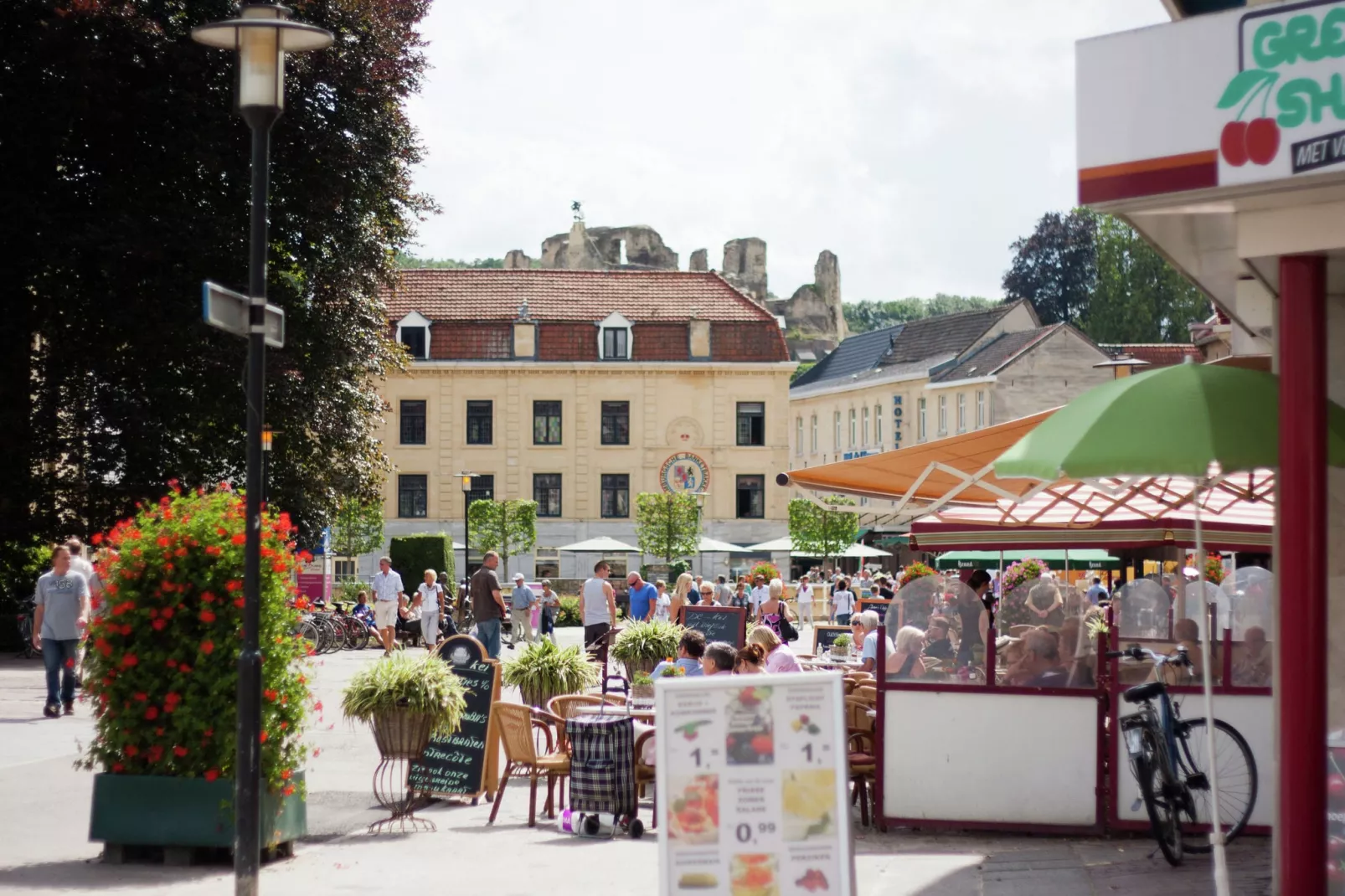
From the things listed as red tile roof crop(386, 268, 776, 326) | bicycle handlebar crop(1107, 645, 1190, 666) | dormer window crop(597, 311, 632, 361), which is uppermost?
red tile roof crop(386, 268, 776, 326)

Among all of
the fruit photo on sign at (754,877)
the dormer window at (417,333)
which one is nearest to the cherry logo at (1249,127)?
the fruit photo on sign at (754,877)

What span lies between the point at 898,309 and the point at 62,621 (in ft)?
480

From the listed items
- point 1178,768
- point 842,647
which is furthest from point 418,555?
point 1178,768

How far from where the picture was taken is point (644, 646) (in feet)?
59.6

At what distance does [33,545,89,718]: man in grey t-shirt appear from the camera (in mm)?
17609

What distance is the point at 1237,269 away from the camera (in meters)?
10.2

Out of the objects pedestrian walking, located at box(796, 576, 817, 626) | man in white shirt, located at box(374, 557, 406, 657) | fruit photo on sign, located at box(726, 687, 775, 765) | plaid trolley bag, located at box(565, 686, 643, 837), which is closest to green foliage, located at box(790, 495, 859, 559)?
pedestrian walking, located at box(796, 576, 817, 626)

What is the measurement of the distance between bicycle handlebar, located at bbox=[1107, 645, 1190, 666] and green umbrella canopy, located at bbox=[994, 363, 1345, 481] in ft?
8.98

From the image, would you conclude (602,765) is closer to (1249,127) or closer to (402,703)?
(402,703)

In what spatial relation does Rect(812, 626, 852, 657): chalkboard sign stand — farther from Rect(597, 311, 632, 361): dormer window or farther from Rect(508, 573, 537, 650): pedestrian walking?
Rect(597, 311, 632, 361): dormer window

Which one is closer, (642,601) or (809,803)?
(809,803)

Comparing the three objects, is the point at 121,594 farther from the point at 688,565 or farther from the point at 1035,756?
the point at 688,565

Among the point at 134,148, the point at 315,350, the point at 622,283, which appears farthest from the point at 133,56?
the point at 622,283

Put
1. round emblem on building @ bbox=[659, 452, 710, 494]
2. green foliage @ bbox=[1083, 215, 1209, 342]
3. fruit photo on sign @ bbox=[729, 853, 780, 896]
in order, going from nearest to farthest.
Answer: fruit photo on sign @ bbox=[729, 853, 780, 896]
round emblem on building @ bbox=[659, 452, 710, 494]
green foliage @ bbox=[1083, 215, 1209, 342]
